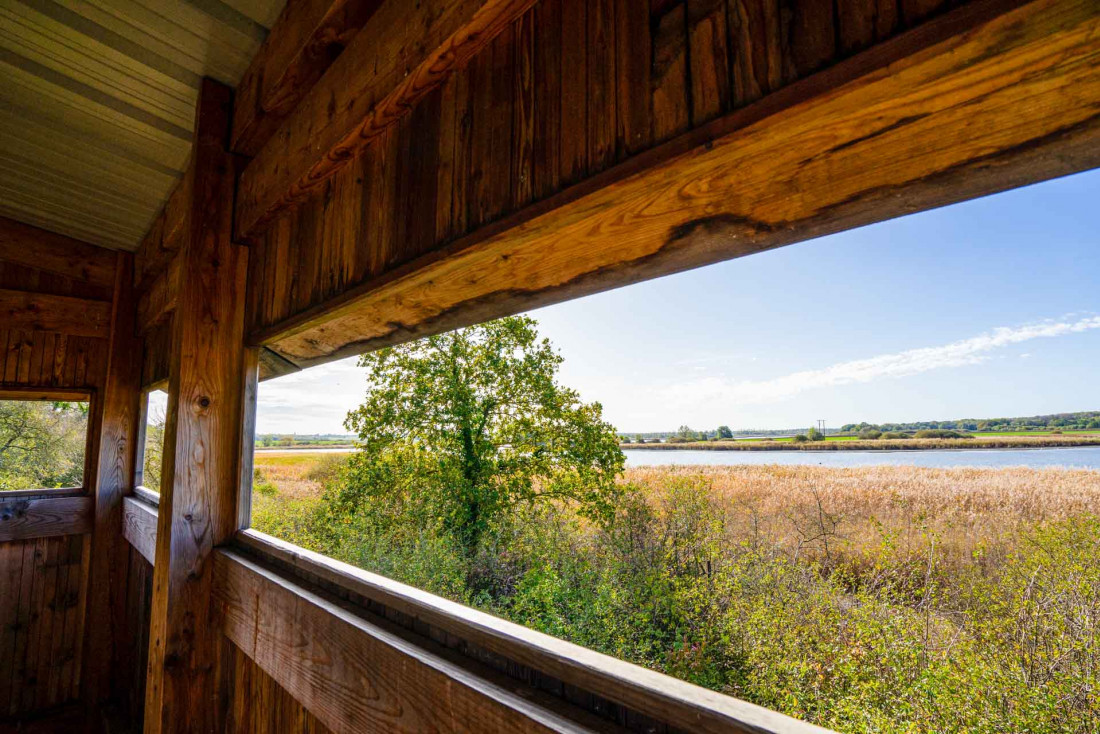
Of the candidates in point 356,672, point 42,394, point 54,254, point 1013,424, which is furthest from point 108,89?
point 1013,424

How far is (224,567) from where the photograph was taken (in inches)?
64.1

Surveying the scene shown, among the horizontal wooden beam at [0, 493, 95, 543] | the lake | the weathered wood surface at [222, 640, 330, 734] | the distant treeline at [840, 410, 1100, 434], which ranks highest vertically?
the distant treeline at [840, 410, 1100, 434]

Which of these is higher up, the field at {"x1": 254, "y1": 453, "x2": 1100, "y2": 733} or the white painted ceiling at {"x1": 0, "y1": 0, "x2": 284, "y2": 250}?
the white painted ceiling at {"x1": 0, "y1": 0, "x2": 284, "y2": 250}

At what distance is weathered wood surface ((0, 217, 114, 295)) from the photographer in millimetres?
3043

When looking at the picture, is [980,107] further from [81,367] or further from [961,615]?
[81,367]

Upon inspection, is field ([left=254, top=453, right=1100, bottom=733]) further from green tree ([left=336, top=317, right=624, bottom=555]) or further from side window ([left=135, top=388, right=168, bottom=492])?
side window ([left=135, top=388, right=168, bottom=492])

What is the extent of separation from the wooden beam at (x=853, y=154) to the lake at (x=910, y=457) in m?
0.69

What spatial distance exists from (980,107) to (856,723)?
1677mm

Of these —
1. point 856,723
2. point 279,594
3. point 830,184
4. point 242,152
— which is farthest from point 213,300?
point 856,723

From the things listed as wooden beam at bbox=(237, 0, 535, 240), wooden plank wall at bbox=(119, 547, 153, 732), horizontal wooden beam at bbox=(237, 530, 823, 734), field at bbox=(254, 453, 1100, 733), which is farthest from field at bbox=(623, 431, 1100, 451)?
wooden plank wall at bbox=(119, 547, 153, 732)

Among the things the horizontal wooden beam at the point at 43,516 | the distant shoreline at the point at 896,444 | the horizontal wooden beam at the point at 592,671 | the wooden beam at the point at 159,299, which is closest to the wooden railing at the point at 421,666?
the horizontal wooden beam at the point at 592,671

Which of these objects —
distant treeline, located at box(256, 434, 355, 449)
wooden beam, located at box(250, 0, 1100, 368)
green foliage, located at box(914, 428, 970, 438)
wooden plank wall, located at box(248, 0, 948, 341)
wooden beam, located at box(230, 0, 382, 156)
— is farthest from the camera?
distant treeline, located at box(256, 434, 355, 449)

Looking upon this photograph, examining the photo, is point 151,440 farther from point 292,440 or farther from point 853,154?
point 853,154

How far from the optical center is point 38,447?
3828mm
